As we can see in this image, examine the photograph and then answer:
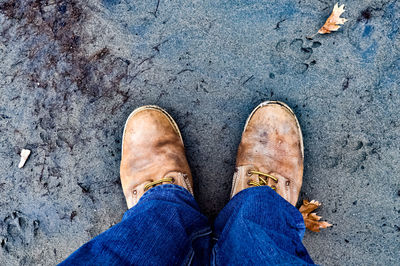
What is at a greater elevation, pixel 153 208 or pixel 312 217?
pixel 153 208

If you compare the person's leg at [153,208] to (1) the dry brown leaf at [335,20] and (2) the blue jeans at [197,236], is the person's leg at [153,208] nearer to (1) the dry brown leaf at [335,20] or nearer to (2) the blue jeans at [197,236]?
(2) the blue jeans at [197,236]

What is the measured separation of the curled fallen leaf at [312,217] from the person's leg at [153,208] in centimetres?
64

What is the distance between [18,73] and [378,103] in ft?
7.56

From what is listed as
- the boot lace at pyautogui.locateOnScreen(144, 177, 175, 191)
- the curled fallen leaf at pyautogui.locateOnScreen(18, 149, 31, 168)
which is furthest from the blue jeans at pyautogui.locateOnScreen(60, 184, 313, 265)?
the curled fallen leaf at pyautogui.locateOnScreen(18, 149, 31, 168)

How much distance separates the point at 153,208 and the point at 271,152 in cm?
82

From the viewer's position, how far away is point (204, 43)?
5.78 feet

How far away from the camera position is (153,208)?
4.41 ft

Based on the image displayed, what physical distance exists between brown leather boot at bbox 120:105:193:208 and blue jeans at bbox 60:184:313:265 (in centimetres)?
18

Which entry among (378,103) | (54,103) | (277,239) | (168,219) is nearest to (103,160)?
(54,103)

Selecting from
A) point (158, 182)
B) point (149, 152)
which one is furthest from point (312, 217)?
point (149, 152)

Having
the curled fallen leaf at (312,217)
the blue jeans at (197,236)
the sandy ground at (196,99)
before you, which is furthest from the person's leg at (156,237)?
the curled fallen leaf at (312,217)

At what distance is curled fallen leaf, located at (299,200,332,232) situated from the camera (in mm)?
1710

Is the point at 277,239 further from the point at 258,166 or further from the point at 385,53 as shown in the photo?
the point at 385,53

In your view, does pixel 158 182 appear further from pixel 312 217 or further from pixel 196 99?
pixel 312 217
